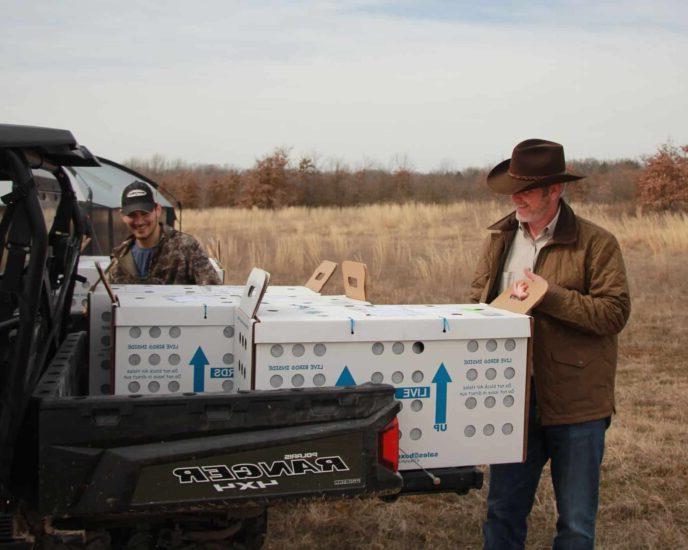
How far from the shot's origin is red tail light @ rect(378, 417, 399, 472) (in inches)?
116

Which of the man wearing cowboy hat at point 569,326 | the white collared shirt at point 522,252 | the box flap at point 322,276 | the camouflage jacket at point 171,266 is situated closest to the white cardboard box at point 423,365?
the man wearing cowboy hat at point 569,326

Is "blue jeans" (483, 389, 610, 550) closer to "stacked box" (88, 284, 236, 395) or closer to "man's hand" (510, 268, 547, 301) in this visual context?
"man's hand" (510, 268, 547, 301)

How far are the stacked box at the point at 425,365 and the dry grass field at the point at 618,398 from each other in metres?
1.19

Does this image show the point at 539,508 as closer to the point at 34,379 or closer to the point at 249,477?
the point at 249,477

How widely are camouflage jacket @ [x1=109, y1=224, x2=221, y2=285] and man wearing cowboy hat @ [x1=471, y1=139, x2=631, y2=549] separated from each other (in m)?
2.31

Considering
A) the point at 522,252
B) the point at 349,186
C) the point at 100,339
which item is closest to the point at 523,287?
the point at 522,252

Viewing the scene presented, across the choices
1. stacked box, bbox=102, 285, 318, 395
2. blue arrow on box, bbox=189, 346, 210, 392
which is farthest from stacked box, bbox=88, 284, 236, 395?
blue arrow on box, bbox=189, 346, 210, 392

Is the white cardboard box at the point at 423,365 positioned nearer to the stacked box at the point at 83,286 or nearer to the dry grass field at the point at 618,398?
the dry grass field at the point at 618,398

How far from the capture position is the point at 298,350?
3.09m

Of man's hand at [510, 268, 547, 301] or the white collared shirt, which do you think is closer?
man's hand at [510, 268, 547, 301]

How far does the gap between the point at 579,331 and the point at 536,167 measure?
67cm

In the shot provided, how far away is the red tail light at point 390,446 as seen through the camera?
2.94 meters

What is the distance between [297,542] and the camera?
471 centimetres

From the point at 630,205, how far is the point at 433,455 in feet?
85.5
